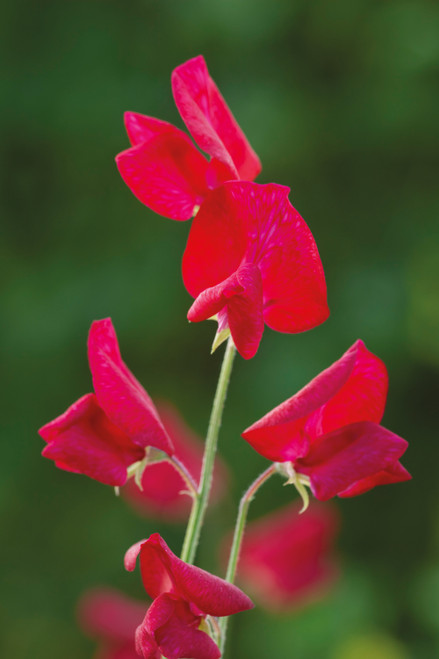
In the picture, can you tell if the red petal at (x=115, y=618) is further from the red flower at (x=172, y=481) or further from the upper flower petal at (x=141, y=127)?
the upper flower petal at (x=141, y=127)

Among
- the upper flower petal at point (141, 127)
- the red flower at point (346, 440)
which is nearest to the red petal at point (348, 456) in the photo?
the red flower at point (346, 440)

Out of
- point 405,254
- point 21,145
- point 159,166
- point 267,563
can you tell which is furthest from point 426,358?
point 159,166

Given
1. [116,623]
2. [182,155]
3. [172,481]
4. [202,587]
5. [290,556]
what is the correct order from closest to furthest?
[202,587]
[182,155]
[116,623]
[172,481]
[290,556]

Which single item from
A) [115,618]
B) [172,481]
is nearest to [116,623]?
[115,618]

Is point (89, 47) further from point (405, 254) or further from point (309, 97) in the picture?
point (405, 254)

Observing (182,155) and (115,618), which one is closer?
(182,155)

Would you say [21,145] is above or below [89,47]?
below

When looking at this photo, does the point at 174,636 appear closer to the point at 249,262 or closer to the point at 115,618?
the point at 249,262
